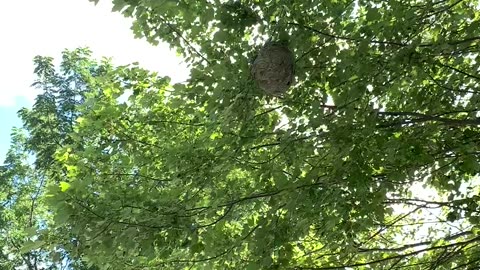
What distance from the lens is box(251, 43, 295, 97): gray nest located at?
3.53 meters

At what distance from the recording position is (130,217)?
12.2 feet

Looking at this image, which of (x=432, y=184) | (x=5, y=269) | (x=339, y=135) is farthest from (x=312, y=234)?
(x=5, y=269)

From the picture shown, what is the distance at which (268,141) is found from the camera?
15.8 feet

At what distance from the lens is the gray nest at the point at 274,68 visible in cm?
353

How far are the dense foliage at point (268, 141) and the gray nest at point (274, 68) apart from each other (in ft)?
0.55

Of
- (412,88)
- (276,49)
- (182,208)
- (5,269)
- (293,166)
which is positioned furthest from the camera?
(5,269)

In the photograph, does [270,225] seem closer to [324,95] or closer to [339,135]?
[339,135]

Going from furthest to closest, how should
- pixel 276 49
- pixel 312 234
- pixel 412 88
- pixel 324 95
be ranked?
pixel 312 234
pixel 412 88
pixel 324 95
pixel 276 49

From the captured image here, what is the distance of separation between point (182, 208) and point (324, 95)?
4.72 ft

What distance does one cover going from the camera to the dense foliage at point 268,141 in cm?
379

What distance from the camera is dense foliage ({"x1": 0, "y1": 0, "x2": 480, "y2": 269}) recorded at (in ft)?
12.4

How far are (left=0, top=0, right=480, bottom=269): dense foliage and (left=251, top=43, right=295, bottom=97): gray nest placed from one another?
17 cm

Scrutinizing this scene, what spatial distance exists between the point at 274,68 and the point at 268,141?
1.38 metres

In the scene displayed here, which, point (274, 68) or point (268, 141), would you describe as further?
point (268, 141)
